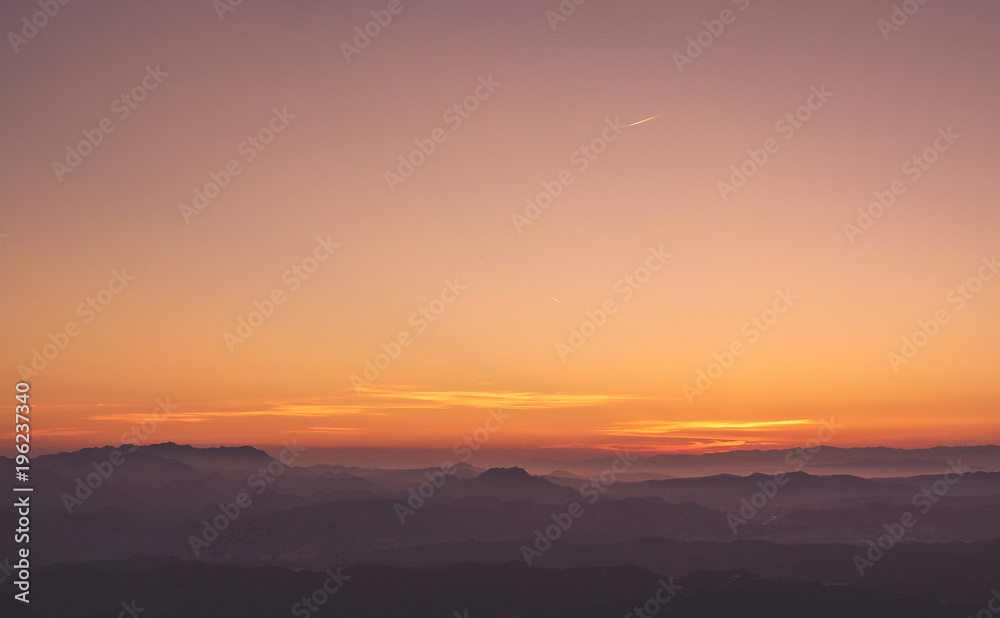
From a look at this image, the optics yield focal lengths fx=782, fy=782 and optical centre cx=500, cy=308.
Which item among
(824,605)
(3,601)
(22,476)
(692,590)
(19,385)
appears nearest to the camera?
(19,385)

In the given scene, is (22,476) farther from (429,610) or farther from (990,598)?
(990,598)

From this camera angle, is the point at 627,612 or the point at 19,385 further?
the point at 627,612

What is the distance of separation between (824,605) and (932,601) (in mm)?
25248

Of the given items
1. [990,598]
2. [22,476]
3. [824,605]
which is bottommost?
[990,598]

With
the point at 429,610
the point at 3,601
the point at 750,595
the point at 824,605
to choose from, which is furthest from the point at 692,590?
the point at 3,601

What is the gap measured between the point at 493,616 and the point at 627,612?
125 feet

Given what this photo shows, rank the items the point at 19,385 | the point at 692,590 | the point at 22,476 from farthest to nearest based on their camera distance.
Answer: the point at 692,590 < the point at 22,476 < the point at 19,385

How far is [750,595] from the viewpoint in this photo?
177875 millimetres

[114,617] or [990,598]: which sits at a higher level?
[114,617]

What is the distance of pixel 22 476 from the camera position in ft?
330

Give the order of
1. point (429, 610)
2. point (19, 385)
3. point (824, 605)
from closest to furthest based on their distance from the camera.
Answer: point (19, 385)
point (824, 605)
point (429, 610)

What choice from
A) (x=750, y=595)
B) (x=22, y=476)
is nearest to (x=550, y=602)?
(x=750, y=595)

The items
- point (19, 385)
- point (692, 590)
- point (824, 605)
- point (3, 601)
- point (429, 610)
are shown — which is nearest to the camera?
point (19, 385)

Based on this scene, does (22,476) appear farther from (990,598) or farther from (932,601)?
(990,598)
